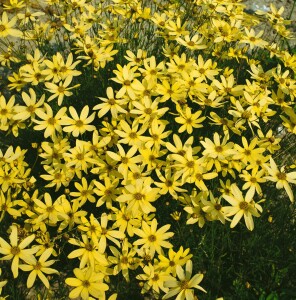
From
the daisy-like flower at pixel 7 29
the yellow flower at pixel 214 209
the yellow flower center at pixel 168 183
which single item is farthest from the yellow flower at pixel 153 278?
the daisy-like flower at pixel 7 29

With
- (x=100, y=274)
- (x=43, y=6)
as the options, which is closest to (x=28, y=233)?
(x=100, y=274)

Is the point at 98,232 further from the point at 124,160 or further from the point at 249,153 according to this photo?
the point at 249,153

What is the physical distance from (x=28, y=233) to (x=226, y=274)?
1746mm

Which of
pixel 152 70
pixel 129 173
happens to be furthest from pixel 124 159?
pixel 152 70

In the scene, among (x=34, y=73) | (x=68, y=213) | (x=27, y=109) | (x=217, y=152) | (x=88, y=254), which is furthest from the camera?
(x=34, y=73)

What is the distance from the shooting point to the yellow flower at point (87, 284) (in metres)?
2.42

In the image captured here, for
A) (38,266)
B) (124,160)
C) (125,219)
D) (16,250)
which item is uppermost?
(124,160)

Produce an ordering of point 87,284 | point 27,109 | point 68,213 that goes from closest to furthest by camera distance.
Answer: point 87,284 → point 68,213 → point 27,109

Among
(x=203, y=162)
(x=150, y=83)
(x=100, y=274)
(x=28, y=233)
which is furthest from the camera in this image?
(x=150, y=83)

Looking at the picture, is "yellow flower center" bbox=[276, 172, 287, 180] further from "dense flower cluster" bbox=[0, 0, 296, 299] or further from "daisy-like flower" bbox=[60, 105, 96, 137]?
"daisy-like flower" bbox=[60, 105, 96, 137]

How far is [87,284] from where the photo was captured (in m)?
2.47

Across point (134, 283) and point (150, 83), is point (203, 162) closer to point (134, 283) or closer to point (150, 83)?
point (150, 83)

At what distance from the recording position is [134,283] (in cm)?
323

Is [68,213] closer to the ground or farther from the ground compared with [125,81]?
closer to the ground
